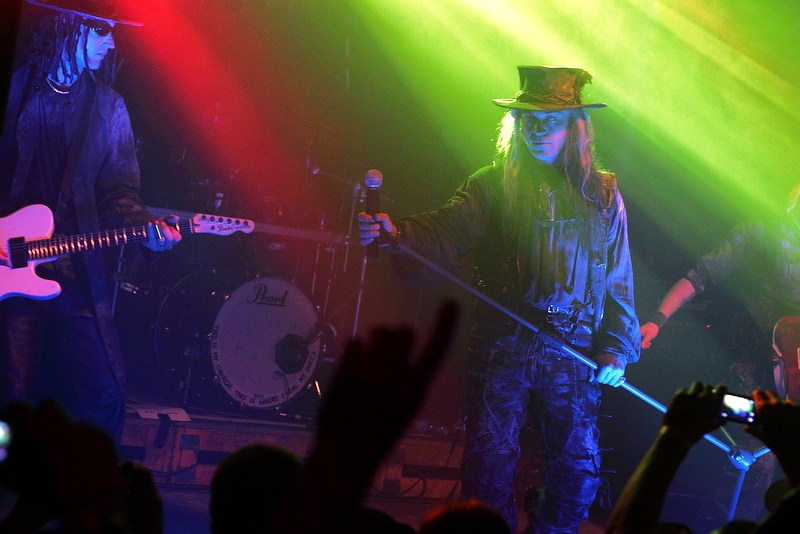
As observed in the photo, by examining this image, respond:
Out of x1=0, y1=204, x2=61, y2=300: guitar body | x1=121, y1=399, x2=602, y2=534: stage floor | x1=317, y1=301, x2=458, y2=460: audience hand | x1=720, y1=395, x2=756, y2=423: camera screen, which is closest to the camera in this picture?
x1=317, y1=301, x2=458, y2=460: audience hand

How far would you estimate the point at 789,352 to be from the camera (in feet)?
18.0

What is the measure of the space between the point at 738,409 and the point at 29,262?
12.3 ft

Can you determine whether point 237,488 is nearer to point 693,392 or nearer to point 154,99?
point 693,392

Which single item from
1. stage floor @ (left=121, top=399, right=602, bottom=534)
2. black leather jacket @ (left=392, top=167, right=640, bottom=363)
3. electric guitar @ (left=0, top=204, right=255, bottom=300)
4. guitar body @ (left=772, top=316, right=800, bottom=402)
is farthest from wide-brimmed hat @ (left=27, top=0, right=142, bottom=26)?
guitar body @ (left=772, top=316, right=800, bottom=402)

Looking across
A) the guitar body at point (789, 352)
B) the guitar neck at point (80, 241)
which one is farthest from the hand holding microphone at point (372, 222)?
the guitar body at point (789, 352)

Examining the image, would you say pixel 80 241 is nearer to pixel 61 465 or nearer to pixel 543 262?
pixel 543 262

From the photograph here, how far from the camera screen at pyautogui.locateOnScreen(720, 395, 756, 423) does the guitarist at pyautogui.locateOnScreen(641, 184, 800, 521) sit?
354 cm

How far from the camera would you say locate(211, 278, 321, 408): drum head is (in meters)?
6.48

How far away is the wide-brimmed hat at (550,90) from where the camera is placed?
15.8 ft

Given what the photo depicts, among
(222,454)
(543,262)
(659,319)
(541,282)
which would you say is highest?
(543,262)

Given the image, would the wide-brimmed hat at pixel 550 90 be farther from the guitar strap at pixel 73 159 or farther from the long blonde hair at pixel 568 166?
the guitar strap at pixel 73 159

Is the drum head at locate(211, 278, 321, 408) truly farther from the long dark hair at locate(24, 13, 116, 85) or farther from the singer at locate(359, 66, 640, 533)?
the long dark hair at locate(24, 13, 116, 85)

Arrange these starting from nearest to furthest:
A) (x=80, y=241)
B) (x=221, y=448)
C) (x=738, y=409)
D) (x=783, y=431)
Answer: (x=783, y=431)
(x=738, y=409)
(x=80, y=241)
(x=221, y=448)

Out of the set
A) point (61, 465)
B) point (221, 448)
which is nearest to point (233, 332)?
point (221, 448)
